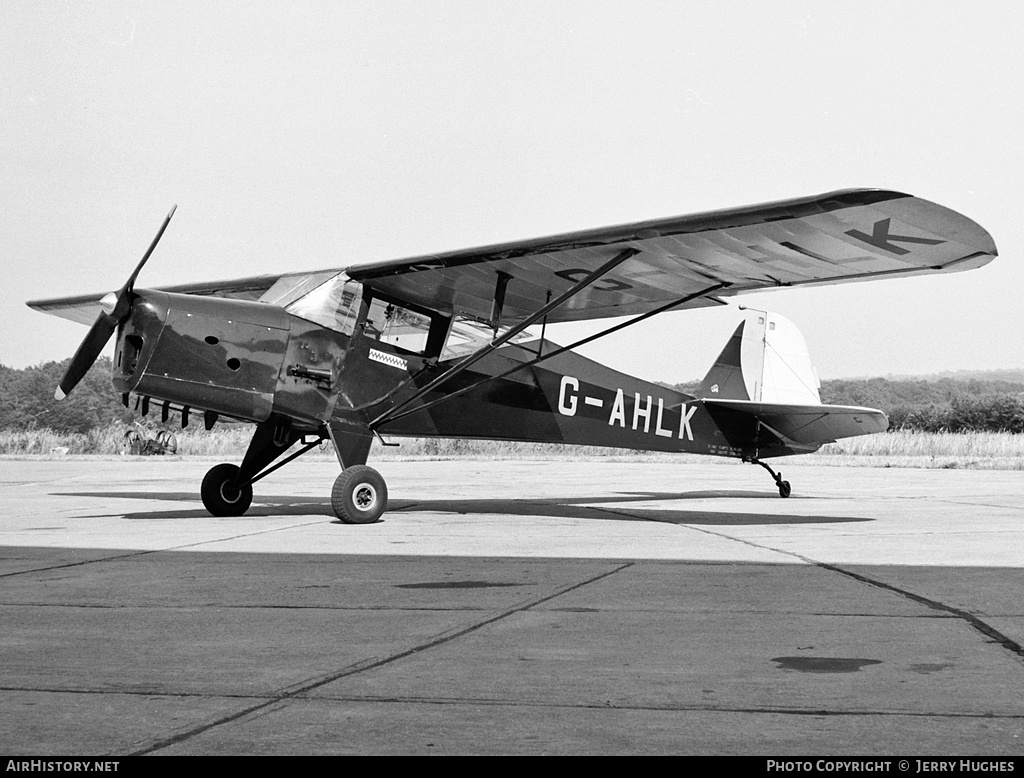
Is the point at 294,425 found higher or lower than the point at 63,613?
higher

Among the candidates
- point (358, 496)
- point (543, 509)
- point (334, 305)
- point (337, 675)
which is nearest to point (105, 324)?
point (334, 305)

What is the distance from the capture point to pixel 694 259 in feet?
31.2

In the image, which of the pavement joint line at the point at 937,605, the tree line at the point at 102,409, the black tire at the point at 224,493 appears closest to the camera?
the pavement joint line at the point at 937,605

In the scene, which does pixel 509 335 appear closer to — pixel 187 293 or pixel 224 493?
pixel 224 493

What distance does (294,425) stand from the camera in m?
9.92

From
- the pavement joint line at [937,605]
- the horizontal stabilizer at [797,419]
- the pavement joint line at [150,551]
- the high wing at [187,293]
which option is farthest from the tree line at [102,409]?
the pavement joint line at [937,605]

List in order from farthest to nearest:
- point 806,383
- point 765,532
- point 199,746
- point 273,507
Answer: point 806,383 → point 273,507 → point 765,532 → point 199,746

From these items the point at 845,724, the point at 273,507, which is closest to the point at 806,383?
the point at 273,507

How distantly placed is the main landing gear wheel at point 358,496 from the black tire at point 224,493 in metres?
1.48

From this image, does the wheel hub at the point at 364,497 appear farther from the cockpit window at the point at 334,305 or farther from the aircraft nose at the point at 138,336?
the aircraft nose at the point at 138,336

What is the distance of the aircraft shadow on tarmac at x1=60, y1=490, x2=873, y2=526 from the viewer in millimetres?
10164

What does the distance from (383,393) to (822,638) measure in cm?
695

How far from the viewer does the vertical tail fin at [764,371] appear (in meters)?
14.6

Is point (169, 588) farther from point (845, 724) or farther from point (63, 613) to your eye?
point (845, 724)
